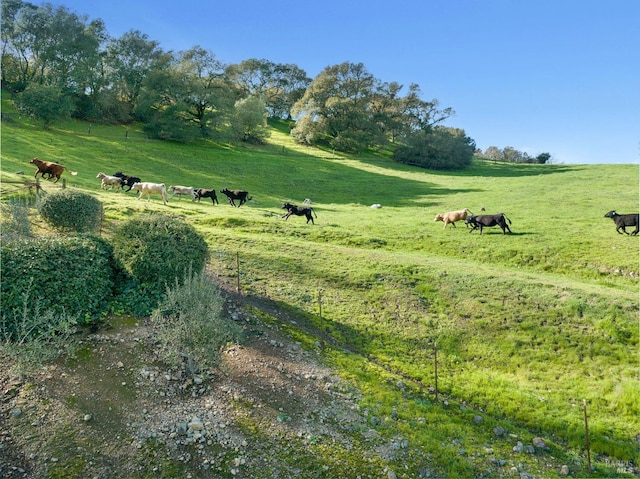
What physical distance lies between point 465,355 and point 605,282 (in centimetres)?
1052

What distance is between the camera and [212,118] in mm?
64625

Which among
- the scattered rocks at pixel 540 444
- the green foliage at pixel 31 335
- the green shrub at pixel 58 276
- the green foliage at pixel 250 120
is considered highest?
the green foliage at pixel 250 120

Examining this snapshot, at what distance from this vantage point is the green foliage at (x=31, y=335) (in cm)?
932

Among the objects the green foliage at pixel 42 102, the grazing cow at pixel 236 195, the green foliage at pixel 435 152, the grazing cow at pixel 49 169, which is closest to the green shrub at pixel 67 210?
the grazing cow at pixel 49 169

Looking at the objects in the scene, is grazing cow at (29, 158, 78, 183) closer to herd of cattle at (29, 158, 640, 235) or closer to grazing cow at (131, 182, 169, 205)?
herd of cattle at (29, 158, 640, 235)

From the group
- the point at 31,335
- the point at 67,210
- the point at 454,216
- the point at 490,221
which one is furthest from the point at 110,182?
the point at 490,221

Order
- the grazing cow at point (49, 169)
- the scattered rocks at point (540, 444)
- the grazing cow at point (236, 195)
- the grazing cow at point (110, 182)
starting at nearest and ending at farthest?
the scattered rocks at point (540, 444) → the grazing cow at point (49, 169) → the grazing cow at point (110, 182) → the grazing cow at point (236, 195)

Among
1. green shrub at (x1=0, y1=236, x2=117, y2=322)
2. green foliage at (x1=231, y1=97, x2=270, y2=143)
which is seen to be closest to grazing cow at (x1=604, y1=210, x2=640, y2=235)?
green shrub at (x1=0, y1=236, x2=117, y2=322)

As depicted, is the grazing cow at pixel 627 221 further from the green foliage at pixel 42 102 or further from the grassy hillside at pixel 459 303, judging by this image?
the green foliage at pixel 42 102

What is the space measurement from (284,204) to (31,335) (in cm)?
2257

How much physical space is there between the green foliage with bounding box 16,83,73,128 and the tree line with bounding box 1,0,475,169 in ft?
0.39

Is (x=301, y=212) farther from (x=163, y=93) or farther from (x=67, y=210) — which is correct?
(x=163, y=93)

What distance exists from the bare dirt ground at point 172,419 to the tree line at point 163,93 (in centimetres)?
5375

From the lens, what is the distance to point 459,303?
17094 millimetres
